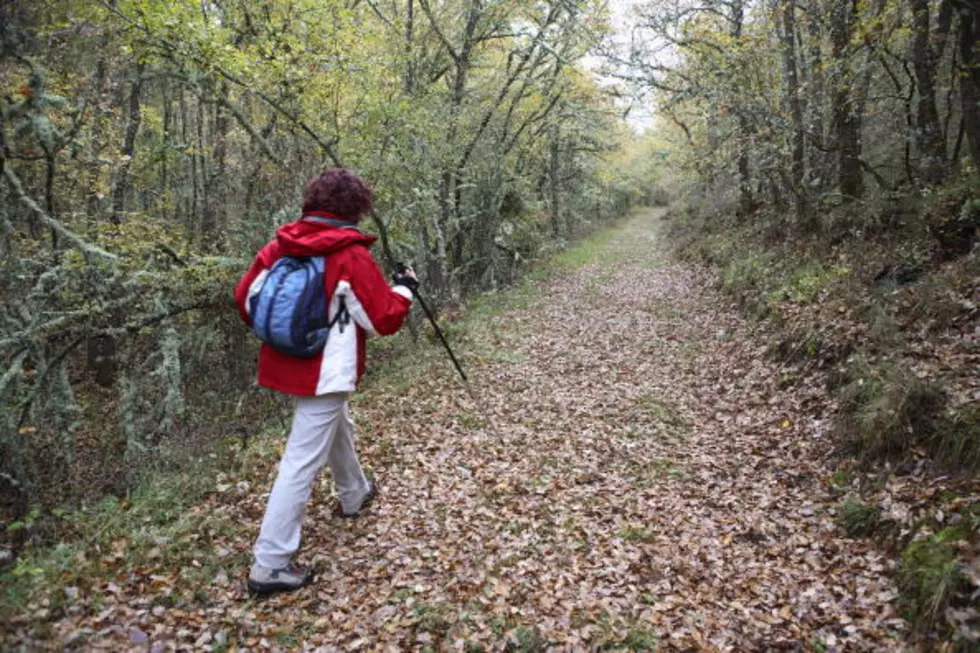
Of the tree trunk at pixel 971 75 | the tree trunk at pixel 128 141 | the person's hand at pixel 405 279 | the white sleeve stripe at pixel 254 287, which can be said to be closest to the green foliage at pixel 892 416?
the tree trunk at pixel 971 75

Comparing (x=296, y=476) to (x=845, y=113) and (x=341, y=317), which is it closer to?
(x=341, y=317)

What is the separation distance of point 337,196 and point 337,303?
0.75m

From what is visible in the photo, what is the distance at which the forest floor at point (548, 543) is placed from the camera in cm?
364

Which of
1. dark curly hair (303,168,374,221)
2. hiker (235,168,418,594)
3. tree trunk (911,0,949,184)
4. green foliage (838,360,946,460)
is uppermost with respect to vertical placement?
tree trunk (911,0,949,184)

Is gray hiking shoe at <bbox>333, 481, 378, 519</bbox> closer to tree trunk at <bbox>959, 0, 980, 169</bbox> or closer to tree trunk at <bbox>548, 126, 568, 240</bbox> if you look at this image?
tree trunk at <bbox>959, 0, 980, 169</bbox>

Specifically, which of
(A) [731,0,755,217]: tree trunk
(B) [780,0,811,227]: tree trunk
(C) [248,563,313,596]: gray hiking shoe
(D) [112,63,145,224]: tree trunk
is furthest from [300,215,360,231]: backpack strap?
(A) [731,0,755,217]: tree trunk

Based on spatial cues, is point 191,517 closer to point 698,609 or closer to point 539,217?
point 698,609

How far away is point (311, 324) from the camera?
3770mm

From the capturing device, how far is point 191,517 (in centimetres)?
484

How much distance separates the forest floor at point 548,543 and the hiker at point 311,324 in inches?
18.6

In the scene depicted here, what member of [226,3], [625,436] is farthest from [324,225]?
[226,3]

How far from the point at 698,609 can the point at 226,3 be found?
10998mm

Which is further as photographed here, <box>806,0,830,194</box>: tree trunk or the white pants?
<box>806,0,830,194</box>: tree trunk

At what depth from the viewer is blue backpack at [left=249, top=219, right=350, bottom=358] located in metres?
3.73
